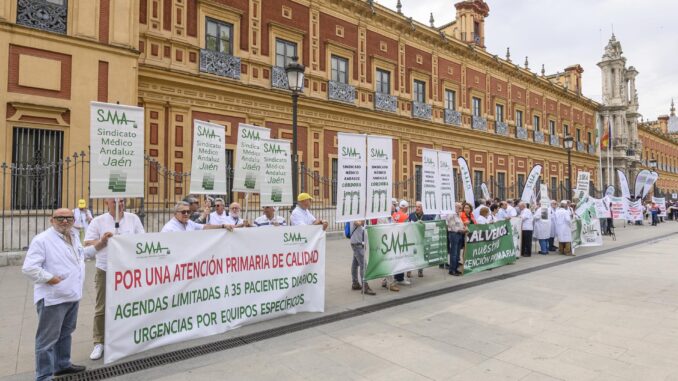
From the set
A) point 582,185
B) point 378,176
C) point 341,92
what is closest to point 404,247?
point 378,176

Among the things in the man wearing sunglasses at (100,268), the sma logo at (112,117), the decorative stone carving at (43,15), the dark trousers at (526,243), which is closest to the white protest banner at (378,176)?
the sma logo at (112,117)

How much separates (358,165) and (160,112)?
9.20 metres

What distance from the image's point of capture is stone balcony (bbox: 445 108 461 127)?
23.1m

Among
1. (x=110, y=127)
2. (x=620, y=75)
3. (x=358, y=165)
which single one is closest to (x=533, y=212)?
(x=358, y=165)

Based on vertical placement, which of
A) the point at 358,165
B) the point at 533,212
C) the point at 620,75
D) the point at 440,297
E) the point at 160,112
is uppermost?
the point at 620,75

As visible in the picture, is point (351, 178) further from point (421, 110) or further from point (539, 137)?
point (539, 137)

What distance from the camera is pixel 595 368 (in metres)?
4.01

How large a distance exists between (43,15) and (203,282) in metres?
9.83

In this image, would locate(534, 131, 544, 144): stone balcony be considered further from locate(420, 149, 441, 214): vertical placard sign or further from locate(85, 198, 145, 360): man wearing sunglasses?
locate(85, 198, 145, 360): man wearing sunglasses

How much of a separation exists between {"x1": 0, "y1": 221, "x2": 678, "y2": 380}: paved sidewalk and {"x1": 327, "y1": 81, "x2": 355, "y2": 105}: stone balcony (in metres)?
8.93

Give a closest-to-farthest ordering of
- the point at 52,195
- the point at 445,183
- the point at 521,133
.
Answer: the point at 445,183 < the point at 52,195 < the point at 521,133

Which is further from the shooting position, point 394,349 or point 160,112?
point 160,112

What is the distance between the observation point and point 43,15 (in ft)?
34.0

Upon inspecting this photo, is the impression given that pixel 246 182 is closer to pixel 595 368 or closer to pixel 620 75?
pixel 595 368
